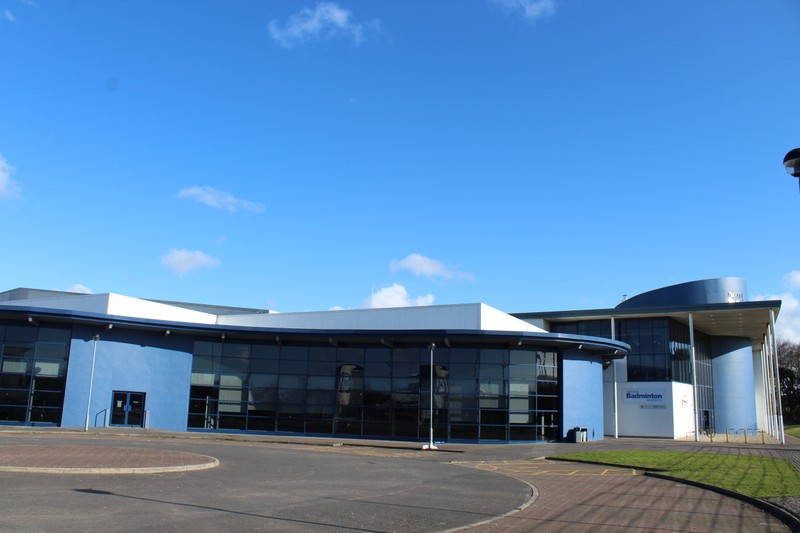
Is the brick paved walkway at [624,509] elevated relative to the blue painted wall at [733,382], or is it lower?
lower

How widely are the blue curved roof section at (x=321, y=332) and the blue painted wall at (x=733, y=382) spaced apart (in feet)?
82.7

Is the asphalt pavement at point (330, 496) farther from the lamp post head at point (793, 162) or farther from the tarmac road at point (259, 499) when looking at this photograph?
the lamp post head at point (793, 162)

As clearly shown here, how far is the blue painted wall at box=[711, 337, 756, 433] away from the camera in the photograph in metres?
56.9

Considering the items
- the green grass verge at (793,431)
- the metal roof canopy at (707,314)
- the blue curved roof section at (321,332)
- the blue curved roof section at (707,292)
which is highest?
the blue curved roof section at (707,292)

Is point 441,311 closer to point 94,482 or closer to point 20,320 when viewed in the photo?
point 20,320

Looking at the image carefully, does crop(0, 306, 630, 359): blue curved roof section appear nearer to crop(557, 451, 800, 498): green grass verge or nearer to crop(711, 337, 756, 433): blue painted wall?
crop(557, 451, 800, 498): green grass verge

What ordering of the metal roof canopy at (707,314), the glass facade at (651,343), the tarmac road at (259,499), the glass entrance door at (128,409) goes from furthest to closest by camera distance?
1. the glass facade at (651,343)
2. the metal roof canopy at (707,314)
3. the glass entrance door at (128,409)
4. the tarmac road at (259,499)

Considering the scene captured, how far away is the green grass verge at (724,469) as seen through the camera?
15633 millimetres

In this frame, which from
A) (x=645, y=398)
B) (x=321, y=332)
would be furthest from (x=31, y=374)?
(x=645, y=398)

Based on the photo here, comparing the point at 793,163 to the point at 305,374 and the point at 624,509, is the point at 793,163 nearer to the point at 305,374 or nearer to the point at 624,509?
the point at 624,509

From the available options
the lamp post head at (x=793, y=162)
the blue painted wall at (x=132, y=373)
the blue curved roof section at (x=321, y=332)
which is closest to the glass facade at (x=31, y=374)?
the blue painted wall at (x=132, y=373)

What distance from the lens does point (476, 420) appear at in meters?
34.9

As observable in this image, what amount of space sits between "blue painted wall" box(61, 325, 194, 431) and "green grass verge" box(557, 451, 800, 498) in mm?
21632

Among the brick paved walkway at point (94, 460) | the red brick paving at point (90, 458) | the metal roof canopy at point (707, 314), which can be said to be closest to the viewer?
the brick paved walkway at point (94, 460)
